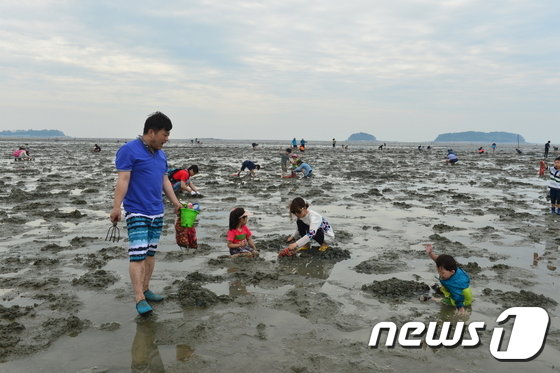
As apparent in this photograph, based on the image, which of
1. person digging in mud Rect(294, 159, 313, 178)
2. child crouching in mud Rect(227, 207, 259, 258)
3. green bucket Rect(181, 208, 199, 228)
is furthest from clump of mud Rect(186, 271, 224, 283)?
person digging in mud Rect(294, 159, 313, 178)

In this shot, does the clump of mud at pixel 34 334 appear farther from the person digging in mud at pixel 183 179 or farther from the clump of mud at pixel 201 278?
the person digging in mud at pixel 183 179

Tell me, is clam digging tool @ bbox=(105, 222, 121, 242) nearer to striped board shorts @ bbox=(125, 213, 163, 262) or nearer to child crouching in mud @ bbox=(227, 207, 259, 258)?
striped board shorts @ bbox=(125, 213, 163, 262)

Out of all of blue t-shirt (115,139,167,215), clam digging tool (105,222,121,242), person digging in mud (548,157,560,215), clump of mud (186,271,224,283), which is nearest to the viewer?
blue t-shirt (115,139,167,215)

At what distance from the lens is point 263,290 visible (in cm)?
575

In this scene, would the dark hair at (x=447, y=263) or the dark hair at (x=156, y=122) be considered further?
the dark hair at (x=447, y=263)

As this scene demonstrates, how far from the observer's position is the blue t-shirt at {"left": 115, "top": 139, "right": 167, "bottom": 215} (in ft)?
15.0

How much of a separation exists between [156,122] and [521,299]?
501cm

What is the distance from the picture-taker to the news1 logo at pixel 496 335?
4137 mm

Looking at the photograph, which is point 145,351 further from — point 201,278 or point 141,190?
point 201,278

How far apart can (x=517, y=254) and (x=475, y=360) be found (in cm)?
433

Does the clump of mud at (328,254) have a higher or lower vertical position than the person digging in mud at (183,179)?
lower

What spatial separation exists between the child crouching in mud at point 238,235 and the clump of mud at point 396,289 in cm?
226

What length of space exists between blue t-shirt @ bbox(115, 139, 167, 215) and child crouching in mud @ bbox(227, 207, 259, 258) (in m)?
2.36

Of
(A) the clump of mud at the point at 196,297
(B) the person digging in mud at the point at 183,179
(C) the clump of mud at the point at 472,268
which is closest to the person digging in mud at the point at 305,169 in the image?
(B) the person digging in mud at the point at 183,179
